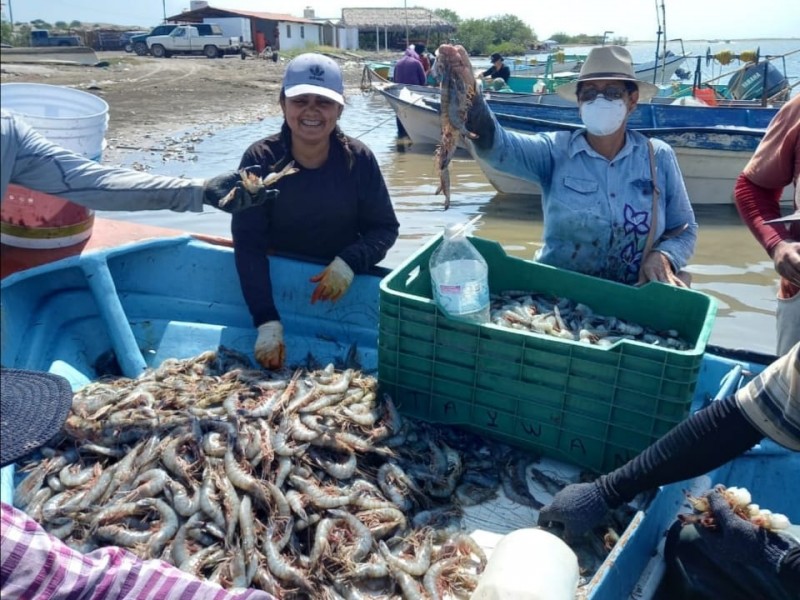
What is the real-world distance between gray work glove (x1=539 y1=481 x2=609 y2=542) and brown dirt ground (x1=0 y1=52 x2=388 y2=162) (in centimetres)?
1156

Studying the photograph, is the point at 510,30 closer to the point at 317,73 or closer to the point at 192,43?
the point at 192,43

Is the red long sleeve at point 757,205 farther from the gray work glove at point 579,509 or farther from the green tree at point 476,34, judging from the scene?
the green tree at point 476,34

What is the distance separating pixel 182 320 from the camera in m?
4.80

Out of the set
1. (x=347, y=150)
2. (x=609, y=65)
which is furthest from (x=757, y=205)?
(x=347, y=150)

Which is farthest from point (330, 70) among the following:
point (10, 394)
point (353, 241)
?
point (10, 394)

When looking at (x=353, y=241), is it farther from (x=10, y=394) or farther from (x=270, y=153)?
(x=10, y=394)

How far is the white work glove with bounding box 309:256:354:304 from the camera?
13.7 feet

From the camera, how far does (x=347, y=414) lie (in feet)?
11.3

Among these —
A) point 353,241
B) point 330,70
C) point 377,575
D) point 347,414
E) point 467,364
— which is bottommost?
point 377,575

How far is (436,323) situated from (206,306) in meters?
2.09

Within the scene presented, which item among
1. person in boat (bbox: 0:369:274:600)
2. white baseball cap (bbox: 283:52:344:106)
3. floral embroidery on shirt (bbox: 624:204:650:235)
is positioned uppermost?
white baseball cap (bbox: 283:52:344:106)

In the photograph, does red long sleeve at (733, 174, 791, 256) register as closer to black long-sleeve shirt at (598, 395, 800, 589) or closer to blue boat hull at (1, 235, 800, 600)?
blue boat hull at (1, 235, 800, 600)

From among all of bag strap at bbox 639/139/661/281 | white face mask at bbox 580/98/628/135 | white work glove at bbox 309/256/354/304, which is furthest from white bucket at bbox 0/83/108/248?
bag strap at bbox 639/139/661/281

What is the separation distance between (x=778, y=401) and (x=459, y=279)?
62.0 inches
